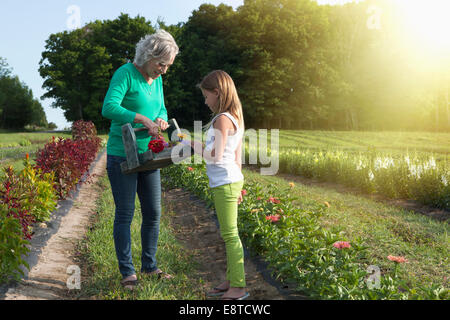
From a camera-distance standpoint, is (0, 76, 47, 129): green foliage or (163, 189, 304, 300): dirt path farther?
(0, 76, 47, 129): green foliage

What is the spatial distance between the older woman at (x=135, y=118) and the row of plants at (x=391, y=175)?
5778 mm

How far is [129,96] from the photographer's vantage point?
291 cm

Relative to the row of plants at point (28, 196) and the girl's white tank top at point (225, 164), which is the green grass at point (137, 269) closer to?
the row of plants at point (28, 196)

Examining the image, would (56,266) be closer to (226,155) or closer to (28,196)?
(28,196)

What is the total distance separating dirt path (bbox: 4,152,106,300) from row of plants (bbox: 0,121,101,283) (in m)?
0.16

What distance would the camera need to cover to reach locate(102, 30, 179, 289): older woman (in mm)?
2783

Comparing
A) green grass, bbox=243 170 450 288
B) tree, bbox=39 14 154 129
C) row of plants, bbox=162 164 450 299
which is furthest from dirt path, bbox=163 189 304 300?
tree, bbox=39 14 154 129

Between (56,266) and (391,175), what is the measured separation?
662 cm

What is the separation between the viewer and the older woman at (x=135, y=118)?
2.78 metres

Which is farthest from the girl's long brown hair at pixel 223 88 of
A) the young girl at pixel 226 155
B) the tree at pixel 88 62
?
the tree at pixel 88 62

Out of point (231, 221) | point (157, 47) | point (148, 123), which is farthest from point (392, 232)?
point (157, 47)

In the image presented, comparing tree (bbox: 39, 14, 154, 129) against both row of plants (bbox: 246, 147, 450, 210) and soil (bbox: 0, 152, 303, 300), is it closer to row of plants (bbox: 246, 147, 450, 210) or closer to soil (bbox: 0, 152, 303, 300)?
row of plants (bbox: 246, 147, 450, 210)

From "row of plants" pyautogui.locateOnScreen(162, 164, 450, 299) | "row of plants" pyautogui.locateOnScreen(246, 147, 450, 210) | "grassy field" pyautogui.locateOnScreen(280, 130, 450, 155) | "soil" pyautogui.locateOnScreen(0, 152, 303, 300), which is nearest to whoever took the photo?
"row of plants" pyautogui.locateOnScreen(162, 164, 450, 299)
